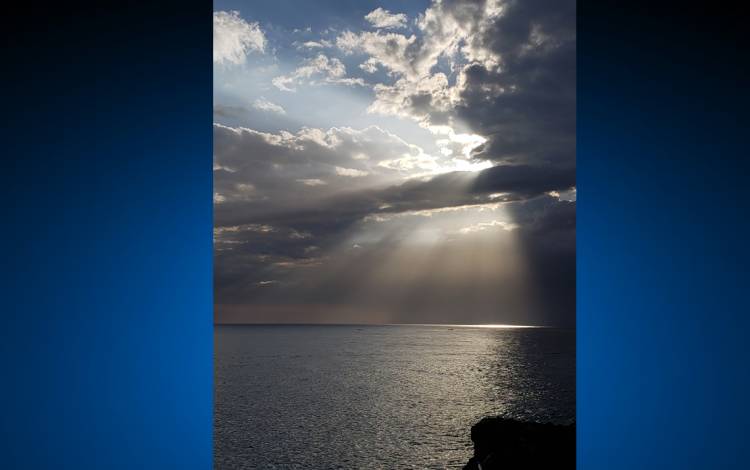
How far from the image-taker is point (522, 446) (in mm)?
15000
